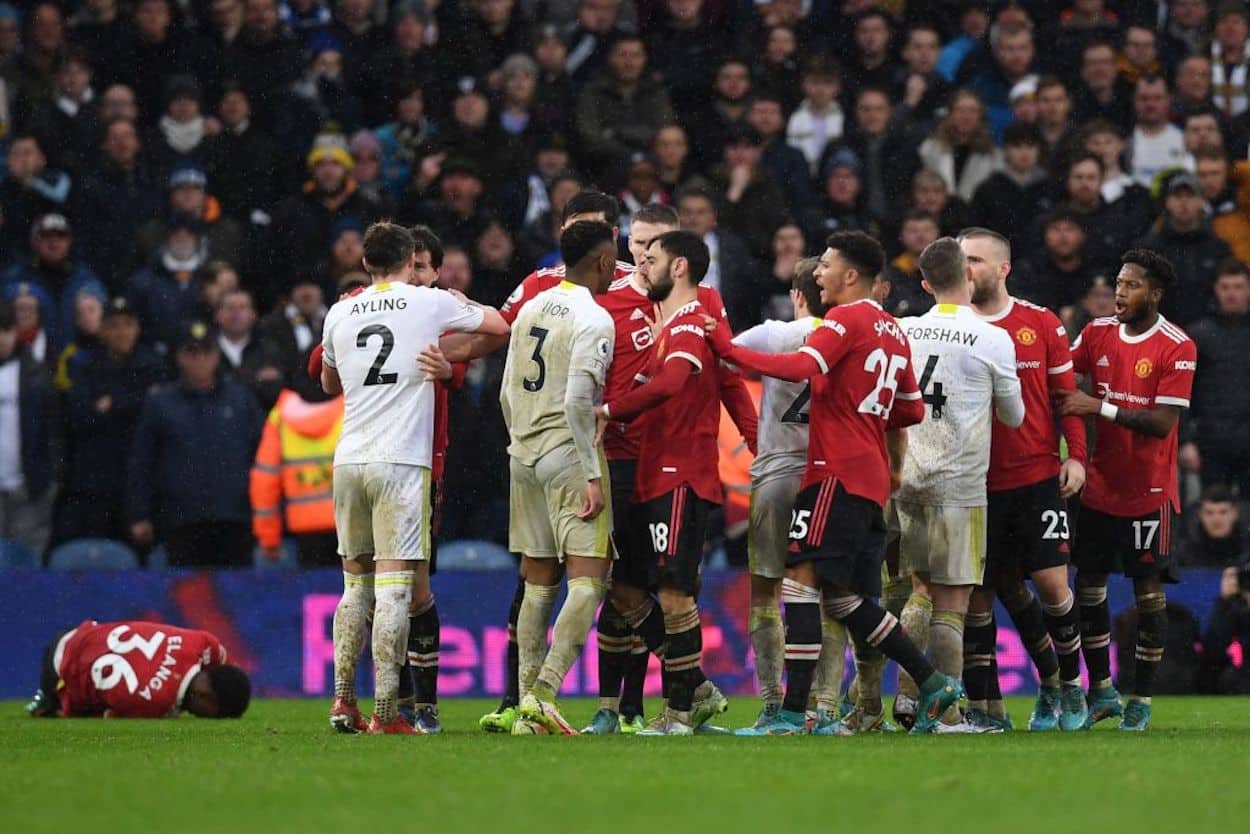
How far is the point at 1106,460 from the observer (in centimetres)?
1199

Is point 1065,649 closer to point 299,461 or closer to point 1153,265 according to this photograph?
point 1153,265

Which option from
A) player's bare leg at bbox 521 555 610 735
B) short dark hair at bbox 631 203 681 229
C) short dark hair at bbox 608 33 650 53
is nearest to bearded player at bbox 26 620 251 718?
player's bare leg at bbox 521 555 610 735

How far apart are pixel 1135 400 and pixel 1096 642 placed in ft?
4.53

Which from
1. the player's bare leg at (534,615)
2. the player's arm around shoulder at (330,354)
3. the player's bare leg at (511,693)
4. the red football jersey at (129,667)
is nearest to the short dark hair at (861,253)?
the player's bare leg at (534,615)

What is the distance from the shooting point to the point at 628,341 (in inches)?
437

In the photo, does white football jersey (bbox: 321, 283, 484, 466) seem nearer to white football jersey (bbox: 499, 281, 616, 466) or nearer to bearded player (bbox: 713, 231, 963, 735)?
white football jersey (bbox: 499, 281, 616, 466)

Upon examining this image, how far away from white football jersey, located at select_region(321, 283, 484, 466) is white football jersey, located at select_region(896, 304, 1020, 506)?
2337mm

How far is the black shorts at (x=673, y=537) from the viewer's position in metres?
10.4

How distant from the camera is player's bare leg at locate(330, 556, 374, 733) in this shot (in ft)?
34.8

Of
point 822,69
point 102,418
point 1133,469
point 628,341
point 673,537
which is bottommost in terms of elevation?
point 673,537

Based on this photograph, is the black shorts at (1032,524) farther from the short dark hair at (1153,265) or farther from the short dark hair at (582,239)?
the short dark hair at (582,239)

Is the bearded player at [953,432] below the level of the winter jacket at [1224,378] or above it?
below

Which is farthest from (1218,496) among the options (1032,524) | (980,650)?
(1032,524)

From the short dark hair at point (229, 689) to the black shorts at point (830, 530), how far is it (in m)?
4.71
